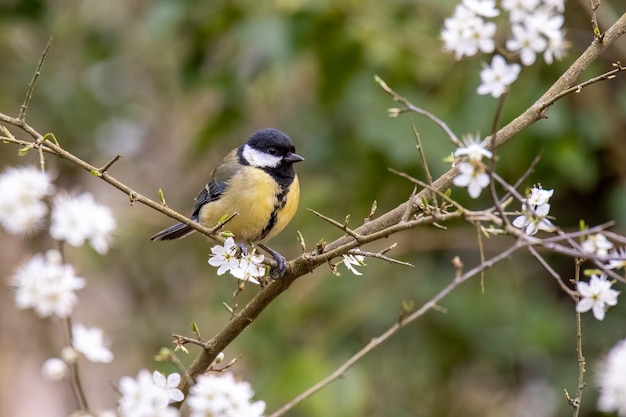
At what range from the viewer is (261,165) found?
2838 mm

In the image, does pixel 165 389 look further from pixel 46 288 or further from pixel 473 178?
pixel 473 178

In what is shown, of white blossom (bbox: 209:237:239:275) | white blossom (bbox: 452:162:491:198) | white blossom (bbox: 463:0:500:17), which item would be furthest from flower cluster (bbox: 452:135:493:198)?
white blossom (bbox: 463:0:500:17)

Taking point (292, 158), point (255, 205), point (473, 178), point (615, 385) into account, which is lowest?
point (615, 385)

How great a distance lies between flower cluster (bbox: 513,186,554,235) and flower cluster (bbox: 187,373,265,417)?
0.58m

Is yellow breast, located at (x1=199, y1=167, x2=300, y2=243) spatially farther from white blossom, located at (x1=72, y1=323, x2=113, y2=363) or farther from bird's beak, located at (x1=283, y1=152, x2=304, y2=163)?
white blossom, located at (x1=72, y1=323, x2=113, y2=363)

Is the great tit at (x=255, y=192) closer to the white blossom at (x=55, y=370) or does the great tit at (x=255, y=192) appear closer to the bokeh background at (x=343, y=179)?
the bokeh background at (x=343, y=179)

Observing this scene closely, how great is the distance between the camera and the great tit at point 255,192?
266cm

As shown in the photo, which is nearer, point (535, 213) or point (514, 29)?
point (535, 213)

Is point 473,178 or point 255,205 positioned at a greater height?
point 255,205

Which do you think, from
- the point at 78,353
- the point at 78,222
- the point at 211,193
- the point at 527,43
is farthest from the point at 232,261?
the point at 211,193

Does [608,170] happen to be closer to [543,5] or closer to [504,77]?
[543,5]

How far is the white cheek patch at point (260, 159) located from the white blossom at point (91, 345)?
1480mm

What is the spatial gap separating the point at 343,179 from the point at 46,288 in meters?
2.50

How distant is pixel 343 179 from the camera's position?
12.6 feet
